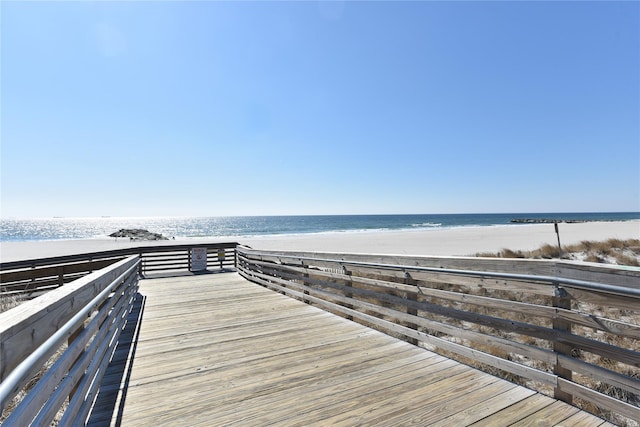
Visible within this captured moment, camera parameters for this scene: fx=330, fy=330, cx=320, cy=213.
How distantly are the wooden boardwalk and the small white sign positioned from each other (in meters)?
7.88

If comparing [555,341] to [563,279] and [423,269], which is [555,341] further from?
[423,269]

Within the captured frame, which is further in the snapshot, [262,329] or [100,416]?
[262,329]

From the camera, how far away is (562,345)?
2.58m

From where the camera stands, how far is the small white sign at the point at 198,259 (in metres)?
12.5

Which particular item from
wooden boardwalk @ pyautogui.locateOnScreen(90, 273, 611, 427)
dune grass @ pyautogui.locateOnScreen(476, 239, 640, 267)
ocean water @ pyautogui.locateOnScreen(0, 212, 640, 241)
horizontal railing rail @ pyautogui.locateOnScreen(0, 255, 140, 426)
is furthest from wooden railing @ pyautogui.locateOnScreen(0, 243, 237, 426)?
ocean water @ pyautogui.locateOnScreen(0, 212, 640, 241)

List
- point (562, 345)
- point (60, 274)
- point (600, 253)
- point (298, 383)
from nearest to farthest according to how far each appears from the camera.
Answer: point (562, 345)
point (298, 383)
point (60, 274)
point (600, 253)

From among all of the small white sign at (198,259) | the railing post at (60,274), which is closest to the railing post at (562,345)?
the railing post at (60,274)

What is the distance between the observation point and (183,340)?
436cm

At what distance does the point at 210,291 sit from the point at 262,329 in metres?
3.74

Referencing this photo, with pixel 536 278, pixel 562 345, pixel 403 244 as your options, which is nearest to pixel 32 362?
pixel 536 278

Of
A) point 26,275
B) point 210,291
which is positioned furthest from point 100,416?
point 26,275

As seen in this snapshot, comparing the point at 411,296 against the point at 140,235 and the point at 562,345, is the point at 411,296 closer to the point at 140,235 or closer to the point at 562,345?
the point at 562,345

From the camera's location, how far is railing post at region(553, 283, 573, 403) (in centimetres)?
255

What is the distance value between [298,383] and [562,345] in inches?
87.1
